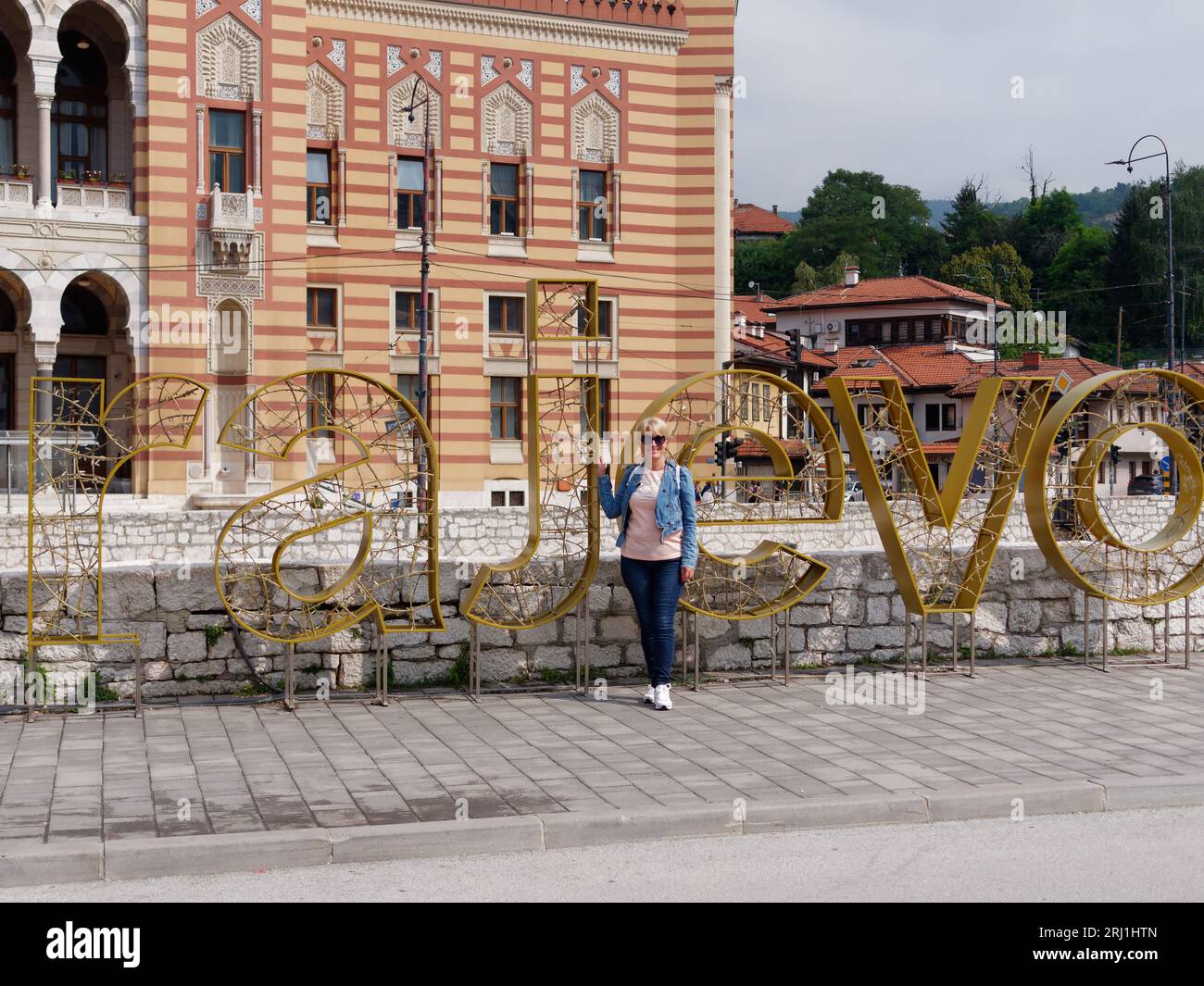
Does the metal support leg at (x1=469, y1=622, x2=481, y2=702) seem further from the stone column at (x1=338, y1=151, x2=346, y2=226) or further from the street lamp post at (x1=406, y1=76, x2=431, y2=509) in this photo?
the stone column at (x1=338, y1=151, x2=346, y2=226)

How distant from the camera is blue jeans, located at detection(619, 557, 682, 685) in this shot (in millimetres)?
10523

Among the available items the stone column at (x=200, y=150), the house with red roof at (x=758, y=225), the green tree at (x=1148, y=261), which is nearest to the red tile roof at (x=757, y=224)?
the house with red roof at (x=758, y=225)

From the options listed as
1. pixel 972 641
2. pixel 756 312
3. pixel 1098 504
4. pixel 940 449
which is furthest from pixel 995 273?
pixel 972 641

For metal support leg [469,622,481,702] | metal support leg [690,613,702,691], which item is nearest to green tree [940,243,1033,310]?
metal support leg [690,613,702,691]

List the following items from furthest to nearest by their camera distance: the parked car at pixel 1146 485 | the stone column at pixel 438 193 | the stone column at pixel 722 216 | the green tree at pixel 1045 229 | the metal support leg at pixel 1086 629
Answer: the green tree at pixel 1045 229, the parked car at pixel 1146 485, the stone column at pixel 722 216, the stone column at pixel 438 193, the metal support leg at pixel 1086 629

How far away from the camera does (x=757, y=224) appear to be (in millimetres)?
121688

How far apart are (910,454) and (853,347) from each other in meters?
63.1

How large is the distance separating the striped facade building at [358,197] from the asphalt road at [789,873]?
2641 cm

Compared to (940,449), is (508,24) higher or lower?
higher

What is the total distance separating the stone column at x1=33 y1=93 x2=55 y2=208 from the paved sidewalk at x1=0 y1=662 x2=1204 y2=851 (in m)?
24.9

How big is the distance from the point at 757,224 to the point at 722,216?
8265 cm

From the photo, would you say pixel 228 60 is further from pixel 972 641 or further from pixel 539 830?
pixel 539 830

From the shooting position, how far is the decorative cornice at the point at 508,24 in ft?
122

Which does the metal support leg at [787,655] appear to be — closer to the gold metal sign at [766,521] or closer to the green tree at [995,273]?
the gold metal sign at [766,521]
